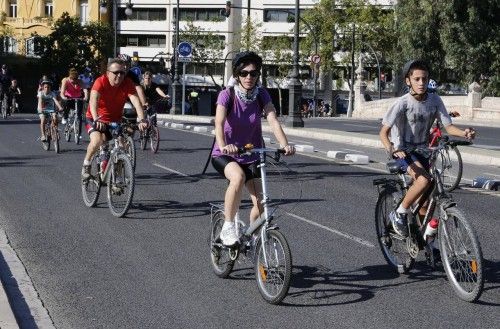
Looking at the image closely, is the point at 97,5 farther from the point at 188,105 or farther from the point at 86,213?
the point at 86,213

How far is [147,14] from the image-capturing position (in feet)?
286

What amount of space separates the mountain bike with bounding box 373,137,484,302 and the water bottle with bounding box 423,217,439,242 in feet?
0.13

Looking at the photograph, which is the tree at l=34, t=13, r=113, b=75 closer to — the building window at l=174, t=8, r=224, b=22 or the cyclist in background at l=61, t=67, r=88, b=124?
the building window at l=174, t=8, r=224, b=22

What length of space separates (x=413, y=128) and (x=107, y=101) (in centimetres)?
493

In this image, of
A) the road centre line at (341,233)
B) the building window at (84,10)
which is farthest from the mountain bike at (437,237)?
the building window at (84,10)

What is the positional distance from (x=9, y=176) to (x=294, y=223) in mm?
6210

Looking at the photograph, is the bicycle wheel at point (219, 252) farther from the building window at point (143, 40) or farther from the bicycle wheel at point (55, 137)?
the building window at point (143, 40)

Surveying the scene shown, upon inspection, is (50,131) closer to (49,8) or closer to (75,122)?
(75,122)

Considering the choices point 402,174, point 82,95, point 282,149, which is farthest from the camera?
point 82,95

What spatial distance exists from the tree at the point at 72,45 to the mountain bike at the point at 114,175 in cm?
5550

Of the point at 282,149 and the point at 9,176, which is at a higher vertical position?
the point at 282,149

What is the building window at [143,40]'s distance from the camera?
8694 cm

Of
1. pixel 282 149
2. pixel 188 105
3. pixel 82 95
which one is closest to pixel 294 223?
pixel 282 149

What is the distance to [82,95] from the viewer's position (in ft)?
67.1
